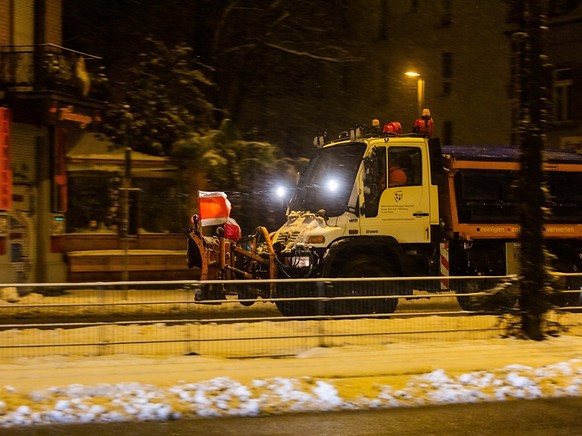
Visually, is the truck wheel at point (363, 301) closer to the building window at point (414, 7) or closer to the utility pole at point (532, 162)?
the utility pole at point (532, 162)

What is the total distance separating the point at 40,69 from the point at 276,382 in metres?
12.3

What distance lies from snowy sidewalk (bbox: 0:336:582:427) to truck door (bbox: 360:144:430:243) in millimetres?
3084

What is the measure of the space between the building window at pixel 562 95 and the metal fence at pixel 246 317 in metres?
16.1

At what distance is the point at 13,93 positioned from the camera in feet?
55.3

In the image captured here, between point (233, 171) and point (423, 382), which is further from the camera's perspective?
point (233, 171)

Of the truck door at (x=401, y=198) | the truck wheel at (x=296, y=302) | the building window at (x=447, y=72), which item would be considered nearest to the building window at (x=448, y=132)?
the building window at (x=447, y=72)

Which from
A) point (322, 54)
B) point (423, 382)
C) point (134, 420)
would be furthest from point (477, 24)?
point (134, 420)

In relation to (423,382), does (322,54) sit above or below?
above

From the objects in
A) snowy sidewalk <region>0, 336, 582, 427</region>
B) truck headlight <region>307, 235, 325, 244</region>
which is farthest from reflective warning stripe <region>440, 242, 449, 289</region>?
snowy sidewalk <region>0, 336, 582, 427</region>

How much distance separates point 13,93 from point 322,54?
36.0ft

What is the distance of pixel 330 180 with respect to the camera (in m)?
12.2

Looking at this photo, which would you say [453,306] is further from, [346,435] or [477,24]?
[477,24]

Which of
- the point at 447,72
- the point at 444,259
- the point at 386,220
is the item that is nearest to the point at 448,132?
the point at 447,72

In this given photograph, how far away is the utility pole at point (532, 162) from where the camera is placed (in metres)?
9.14
